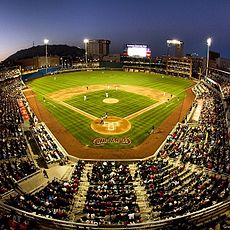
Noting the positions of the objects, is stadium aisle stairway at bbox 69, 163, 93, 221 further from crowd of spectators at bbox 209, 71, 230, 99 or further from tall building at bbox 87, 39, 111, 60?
tall building at bbox 87, 39, 111, 60

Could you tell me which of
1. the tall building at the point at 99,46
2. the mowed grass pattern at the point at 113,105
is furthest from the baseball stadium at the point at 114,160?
the tall building at the point at 99,46

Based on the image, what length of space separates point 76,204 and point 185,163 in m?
13.6

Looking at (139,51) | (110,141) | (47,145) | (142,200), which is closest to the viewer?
(142,200)

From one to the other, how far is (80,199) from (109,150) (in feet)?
44.5

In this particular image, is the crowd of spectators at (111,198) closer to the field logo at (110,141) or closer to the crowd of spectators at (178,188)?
the crowd of spectators at (178,188)

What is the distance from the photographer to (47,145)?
1470 inches

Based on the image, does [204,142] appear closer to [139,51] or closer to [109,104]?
[109,104]

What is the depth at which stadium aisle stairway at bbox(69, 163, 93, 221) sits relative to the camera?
69.7 ft

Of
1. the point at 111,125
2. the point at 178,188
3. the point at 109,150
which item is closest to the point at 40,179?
the point at 109,150

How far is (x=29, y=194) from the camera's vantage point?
23.5m

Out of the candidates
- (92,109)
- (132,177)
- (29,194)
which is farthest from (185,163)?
(92,109)

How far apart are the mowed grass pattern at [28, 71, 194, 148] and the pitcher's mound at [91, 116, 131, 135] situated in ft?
3.28

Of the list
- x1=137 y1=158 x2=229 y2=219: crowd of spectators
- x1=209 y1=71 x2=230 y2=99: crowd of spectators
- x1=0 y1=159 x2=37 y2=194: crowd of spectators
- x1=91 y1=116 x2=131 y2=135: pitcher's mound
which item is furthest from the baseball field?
x1=0 y1=159 x2=37 y2=194: crowd of spectators

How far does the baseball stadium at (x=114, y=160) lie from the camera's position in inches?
808
